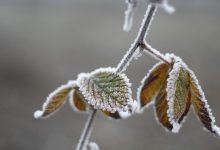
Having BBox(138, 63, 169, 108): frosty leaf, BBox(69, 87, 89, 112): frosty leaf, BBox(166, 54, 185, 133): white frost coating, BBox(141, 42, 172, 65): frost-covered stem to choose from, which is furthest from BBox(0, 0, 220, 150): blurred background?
BBox(166, 54, 185, 133): white frost coating

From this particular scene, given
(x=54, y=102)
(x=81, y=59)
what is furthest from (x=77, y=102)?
(x=81, y=59)

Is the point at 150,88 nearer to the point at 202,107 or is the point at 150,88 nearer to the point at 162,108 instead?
the point at 162,108

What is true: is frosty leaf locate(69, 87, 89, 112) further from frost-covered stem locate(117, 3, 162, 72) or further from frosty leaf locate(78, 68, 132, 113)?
frost-covered stem locate(117, 3, 162, 72)

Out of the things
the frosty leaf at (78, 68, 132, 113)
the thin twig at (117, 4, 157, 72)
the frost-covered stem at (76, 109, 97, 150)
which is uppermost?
the thin twig at (117, 4, 157, 72)

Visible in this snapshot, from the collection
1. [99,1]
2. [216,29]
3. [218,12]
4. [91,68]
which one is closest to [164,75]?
[91,68]

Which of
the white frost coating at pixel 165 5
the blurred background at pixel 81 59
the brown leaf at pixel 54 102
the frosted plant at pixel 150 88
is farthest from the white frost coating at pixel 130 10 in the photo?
the blurred background at pixel 81 59

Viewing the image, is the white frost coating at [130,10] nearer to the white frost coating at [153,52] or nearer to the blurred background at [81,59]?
the white frost coating at [153,52]
